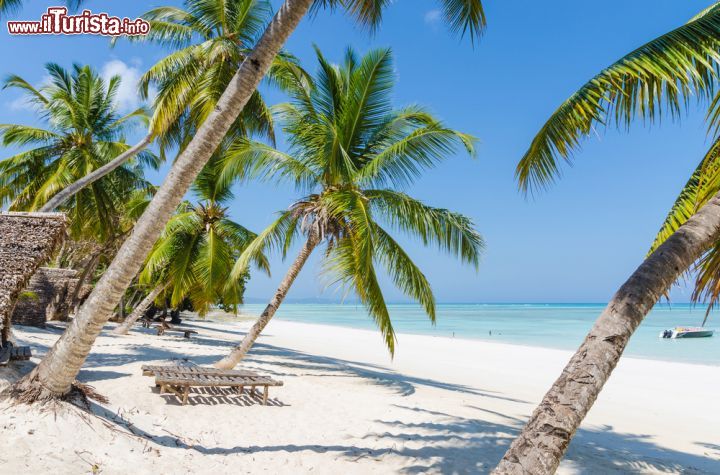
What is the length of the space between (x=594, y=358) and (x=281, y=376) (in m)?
8.94

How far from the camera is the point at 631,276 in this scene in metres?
2.70

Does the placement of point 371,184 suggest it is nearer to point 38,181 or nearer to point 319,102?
point 319,102

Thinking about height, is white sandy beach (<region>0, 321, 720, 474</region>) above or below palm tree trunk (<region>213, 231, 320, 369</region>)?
below

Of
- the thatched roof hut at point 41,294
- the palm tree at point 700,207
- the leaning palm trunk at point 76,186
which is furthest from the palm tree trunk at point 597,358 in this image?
the thatched roof hut at point 41,294

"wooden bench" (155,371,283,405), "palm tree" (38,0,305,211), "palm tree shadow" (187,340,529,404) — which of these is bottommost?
"palm tree shadow" (187,340,529,404)

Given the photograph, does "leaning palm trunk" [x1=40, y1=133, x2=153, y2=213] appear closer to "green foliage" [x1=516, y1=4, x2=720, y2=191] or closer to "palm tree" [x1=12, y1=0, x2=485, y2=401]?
"palm tree" [x1=12, y1=0, x2=485, y2=401]

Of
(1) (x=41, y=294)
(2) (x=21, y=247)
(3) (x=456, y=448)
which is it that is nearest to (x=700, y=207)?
(3) (x=456, y=448)

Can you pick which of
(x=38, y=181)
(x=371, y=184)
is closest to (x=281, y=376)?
(x=371, y=184)

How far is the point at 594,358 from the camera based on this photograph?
2492 mm

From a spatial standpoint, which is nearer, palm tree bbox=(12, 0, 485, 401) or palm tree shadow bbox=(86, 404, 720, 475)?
palm tree bbox=(12, 0, 485, 401)

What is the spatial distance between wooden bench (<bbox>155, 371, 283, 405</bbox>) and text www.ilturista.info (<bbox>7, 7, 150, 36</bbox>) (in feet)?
23.6

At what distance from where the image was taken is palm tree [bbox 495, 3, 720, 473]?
7.68 ft

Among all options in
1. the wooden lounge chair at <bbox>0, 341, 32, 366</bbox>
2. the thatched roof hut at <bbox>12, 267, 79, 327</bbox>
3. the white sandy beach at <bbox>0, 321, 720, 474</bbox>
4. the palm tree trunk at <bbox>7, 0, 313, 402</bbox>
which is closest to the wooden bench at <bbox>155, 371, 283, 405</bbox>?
the white sandy beach at <bbox>0, 321, 720, 474</bbox>

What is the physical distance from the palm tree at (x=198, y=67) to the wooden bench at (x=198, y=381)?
5.07 meters
